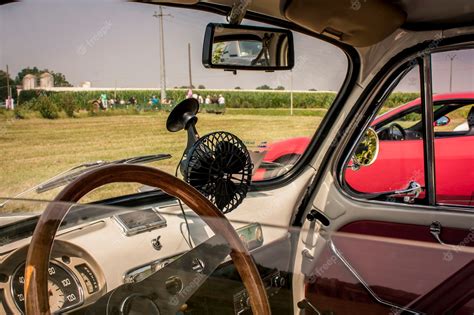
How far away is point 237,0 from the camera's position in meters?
2.12

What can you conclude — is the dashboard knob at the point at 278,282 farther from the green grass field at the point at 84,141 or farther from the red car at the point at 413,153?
the red car at the point at 413,153

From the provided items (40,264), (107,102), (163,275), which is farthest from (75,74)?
(40,264)

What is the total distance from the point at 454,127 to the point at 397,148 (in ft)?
0.99

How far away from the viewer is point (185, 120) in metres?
2.22

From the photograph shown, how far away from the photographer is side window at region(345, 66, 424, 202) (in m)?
2.67

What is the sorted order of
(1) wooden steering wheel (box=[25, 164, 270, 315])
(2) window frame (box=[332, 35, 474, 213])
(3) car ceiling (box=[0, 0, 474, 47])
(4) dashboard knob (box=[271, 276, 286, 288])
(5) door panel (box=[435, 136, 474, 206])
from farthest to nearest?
(5) door panel (box=[435, 136, 474, 206]), (2) window frame (box=[332, 35, 474, 213]), (3) car ceiling (box=[0, 0, 474, 47]), (4) dashboard knob (box=[271, 276, 286, 288]), (1) wooden steering wheel (box=[25, 164, 270, 315])

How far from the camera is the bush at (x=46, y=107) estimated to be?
1.78 metres

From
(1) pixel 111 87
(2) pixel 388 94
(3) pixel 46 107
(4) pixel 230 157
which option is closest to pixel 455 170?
(2) pixel 388 94

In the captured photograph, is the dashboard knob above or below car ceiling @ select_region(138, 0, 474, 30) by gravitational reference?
below

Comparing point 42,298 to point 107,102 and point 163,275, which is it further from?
point 107,102

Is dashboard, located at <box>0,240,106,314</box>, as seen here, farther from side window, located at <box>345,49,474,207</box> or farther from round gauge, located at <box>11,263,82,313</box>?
side window, located at <box>345,49,474,207</box>

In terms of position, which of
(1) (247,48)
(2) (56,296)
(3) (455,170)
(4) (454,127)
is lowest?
(2) (56,296)

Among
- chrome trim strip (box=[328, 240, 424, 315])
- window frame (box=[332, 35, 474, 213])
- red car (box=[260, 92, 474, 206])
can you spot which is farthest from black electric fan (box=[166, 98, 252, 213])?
window frame (box=[332, 35, 474, 213])

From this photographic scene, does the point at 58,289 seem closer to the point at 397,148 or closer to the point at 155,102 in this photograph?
the point at 155,102
